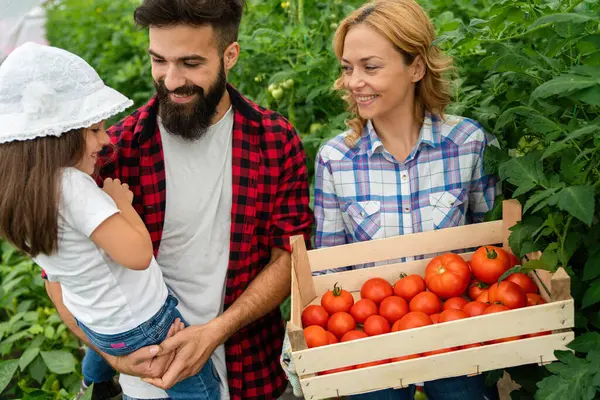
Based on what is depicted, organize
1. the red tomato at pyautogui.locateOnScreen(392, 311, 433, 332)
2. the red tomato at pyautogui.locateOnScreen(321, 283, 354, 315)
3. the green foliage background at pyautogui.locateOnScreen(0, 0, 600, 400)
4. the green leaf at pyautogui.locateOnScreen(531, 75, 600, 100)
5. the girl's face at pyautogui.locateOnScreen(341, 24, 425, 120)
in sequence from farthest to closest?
1. the girl's face at pyautogui.locateOnScreen(341, 24, 425, 120)
2. the red tomato at pyautogui.locateOnScreen(321, 283, 354, 315)
3. the red tomato at pyautogui.locateOnScreen(392, 311, 433, 332)
4. the green foliage background at pyautogui.locateOnScreen(0, 0, 600, 400)
5. the green leaf at pyautogui.locateOnScreen(531, 75, 600, 100)

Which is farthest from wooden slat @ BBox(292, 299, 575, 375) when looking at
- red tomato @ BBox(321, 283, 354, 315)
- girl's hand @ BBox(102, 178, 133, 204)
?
girl's hand @ BBox(102, 178, 133, 204)

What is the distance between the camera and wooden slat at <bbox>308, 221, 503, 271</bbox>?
2137 millimetres

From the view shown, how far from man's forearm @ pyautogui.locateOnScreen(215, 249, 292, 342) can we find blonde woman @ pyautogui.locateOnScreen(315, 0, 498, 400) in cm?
18

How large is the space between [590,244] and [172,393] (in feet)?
4.65

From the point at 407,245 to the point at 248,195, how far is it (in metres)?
0.62

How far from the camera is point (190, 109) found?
2.31m

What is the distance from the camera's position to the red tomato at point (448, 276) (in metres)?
1.98

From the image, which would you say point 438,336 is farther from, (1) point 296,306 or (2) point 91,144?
(2) point 91,144

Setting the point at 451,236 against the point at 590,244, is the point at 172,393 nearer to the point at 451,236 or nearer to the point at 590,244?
the point at 451,236

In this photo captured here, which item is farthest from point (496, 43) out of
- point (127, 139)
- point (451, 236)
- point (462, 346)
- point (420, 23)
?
point (127, 139)

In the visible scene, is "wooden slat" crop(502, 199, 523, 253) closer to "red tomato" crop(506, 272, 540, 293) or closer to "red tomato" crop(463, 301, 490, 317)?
"red tomato" crop(506, 272, 540, 293)

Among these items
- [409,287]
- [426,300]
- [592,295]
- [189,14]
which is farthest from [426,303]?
[189,14]

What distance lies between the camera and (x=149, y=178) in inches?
94.5

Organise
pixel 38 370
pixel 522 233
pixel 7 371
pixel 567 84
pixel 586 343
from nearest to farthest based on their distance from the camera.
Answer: pixel 567 84, pixel 586 343, pixel 522 233, pixel 7 371, pixel 38 370
